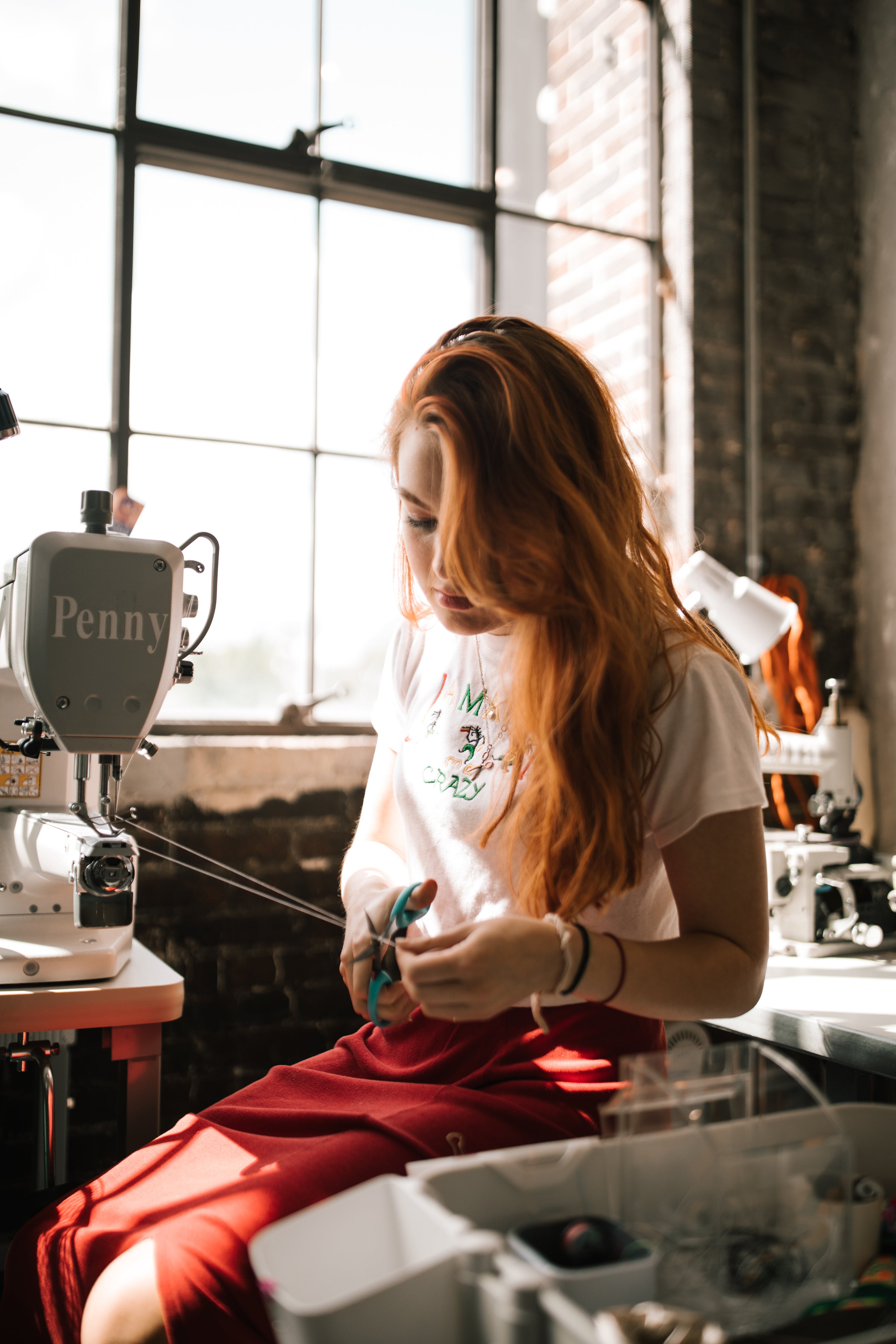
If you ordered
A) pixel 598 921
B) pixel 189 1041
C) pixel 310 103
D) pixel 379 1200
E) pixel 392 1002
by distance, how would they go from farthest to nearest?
1. pixel 310 103
2. pixel 189 1041
3. pixel 598 921
4. pixel 392 1002
5. pixel 379 1200

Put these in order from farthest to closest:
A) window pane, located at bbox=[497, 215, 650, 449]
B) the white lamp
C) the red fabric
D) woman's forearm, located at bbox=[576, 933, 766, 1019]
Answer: window pane, located at bbox=[497, 215, 650, 449]
the white lamp
woman's forearm, located at bbox=[576, 933, 766, 1019]
the red fabric

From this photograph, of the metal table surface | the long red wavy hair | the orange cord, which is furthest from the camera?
the orange cord

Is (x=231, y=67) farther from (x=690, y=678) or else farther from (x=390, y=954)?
(x=390, y=954)

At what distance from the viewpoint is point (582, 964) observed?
92cm

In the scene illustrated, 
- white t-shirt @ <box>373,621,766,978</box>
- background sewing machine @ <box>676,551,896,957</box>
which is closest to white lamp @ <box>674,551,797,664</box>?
background sewing machine @ <box>676,551,896,957</box>

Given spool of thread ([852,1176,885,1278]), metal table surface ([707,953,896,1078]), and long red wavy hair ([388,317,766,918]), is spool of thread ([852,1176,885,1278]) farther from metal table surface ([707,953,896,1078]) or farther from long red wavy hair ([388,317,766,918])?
metal table surface ([707,953,896,1078])

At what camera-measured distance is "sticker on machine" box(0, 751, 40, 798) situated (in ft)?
4.75

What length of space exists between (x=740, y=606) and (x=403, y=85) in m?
1.65

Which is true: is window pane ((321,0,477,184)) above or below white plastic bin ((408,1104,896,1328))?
above

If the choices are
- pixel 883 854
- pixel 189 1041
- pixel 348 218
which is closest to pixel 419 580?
pixel 189 1041

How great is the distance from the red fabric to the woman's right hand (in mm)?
97

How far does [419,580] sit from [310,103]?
1787 mm

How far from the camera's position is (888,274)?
2822 mm

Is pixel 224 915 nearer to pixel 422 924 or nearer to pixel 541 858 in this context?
pixel 422 924
